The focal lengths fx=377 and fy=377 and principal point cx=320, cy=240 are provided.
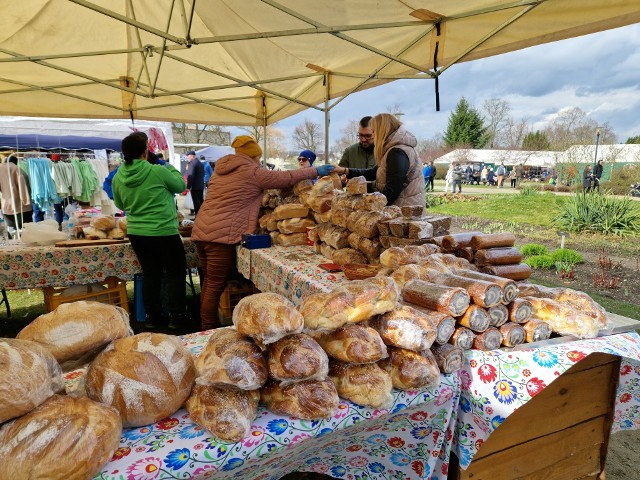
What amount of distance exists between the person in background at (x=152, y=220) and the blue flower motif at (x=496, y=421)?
339 cm

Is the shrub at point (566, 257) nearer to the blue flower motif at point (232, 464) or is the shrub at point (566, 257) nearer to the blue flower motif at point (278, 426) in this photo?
the blue flower motif at point (278, 426)

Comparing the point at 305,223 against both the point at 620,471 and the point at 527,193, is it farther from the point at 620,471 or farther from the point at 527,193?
the point at 527,193

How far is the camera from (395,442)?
156 centimetres

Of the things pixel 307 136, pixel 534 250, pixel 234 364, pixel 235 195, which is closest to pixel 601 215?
pixel 534 250

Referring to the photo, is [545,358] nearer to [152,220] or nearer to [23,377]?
[23,377]

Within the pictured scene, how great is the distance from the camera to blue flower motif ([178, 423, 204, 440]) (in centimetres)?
105

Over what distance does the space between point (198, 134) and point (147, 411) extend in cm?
3556

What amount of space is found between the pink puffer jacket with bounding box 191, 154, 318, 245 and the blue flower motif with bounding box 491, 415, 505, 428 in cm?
261

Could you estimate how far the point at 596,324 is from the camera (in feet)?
5.32

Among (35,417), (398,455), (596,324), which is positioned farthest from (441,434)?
(35,417)

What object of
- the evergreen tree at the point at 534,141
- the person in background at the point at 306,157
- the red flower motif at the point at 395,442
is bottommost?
the red flower motif at the point at 395,442

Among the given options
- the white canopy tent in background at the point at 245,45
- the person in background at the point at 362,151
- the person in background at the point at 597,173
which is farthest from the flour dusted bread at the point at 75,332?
the person in background at the point at 597,173

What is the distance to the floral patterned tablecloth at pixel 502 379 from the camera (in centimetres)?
143

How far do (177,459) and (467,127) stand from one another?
48.7 meters
